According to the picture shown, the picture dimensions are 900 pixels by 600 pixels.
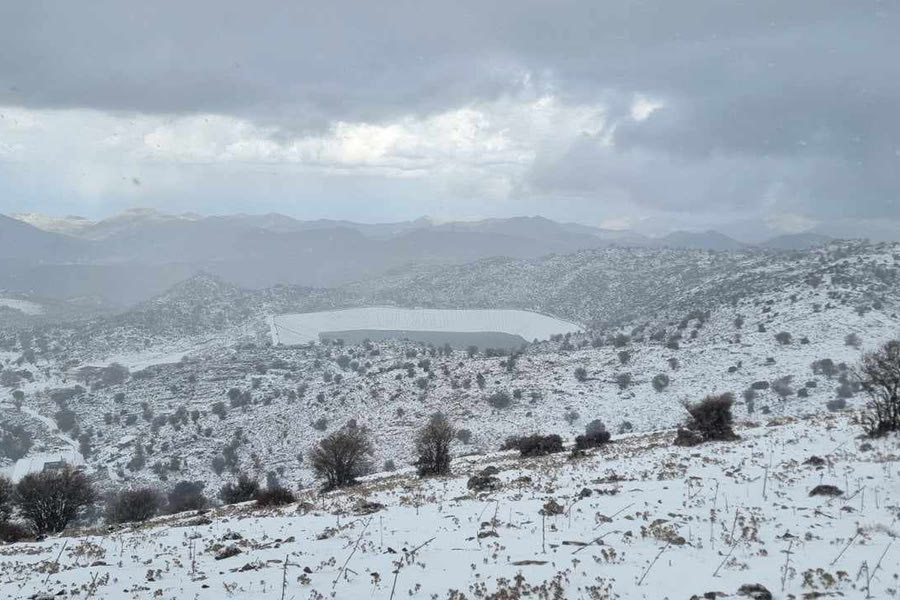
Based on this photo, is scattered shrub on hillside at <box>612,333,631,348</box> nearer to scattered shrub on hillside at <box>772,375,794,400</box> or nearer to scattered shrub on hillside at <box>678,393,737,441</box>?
scattered shrub on hillside at <box>772,375,794,400</box>

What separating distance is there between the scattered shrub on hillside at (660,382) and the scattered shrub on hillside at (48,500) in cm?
5367

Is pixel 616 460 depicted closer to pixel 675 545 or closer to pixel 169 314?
pixel 675 545

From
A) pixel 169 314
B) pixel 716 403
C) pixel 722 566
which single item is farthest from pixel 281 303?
pixel 722 566

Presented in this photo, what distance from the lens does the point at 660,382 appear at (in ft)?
206

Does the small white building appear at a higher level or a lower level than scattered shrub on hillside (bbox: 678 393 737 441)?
lower

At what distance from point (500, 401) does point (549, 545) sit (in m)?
53.5

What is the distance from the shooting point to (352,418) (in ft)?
217

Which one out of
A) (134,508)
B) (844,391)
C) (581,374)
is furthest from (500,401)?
(134,508)

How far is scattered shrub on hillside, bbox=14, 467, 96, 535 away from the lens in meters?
21.7

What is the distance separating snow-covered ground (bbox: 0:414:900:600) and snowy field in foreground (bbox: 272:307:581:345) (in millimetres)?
112475

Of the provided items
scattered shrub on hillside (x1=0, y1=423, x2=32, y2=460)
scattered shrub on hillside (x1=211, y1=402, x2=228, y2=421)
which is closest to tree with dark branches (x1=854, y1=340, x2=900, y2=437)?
scattered shrub on hillside (x1=211, y1=402, x2=228, y2=421)

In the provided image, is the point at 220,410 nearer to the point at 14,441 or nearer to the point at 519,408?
the point at 14,441

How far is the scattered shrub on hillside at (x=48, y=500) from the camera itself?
71.1ft

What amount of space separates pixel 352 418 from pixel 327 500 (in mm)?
48779
